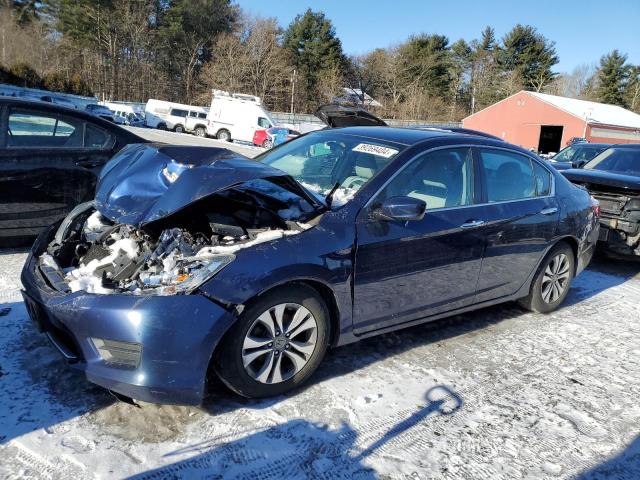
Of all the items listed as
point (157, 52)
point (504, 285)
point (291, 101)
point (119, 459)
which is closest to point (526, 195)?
point (504, 285)

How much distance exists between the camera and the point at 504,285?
4.30 m

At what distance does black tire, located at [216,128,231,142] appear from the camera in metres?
32.6

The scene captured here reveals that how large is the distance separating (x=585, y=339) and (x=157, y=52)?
58.8 metres

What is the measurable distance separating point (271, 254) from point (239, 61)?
173ft

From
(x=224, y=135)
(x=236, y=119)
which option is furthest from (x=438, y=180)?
(x=224, y=135)

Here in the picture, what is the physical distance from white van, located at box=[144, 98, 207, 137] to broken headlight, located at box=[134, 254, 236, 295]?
34.8 meters

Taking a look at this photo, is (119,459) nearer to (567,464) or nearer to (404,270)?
(404,270)

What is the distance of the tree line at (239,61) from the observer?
52.2 metres

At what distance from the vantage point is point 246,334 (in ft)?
9.13

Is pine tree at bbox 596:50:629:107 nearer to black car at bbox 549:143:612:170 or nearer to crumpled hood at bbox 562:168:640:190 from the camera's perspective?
black car at bbox 549:143:612:170

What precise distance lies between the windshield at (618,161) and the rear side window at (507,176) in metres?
4.37

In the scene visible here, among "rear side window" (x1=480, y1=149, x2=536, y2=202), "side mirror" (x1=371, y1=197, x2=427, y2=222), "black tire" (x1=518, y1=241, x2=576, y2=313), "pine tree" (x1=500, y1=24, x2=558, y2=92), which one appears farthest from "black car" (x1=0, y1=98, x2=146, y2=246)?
"pine tree" (x1=500, y1=24, x2=558, y2=92)

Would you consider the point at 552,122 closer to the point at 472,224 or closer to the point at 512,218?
the point at 512,218

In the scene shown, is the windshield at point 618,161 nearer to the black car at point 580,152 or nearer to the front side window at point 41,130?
the black car at point 580,152
